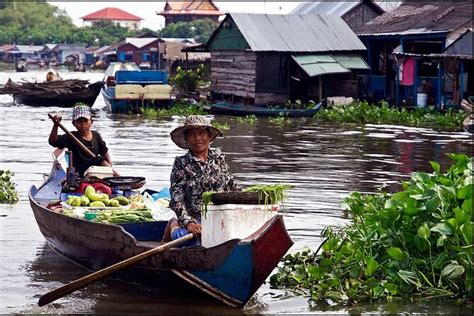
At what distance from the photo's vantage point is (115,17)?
5030 inches

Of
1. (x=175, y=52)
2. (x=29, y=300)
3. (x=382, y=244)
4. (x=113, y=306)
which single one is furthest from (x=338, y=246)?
(x=175, y=52)

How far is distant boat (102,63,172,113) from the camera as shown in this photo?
92.8ft

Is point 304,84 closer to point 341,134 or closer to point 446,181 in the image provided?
point 341,134

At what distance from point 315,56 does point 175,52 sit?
12.6 meters

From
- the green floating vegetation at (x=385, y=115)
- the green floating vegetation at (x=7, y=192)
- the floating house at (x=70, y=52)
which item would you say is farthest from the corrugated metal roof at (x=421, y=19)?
the floating house at (x=70, y=52)

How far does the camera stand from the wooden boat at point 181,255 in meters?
6.59

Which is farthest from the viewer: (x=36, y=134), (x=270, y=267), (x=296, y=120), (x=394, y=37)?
(x=394, y=37)

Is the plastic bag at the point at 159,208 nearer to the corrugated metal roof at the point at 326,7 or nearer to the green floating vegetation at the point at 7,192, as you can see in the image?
the green floating vegetation at the point at 7,192

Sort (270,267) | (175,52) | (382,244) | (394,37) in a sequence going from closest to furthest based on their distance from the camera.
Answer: (270,267) < (382,244) < (394,37) < (175,52)

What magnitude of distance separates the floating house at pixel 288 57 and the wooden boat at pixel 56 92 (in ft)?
14.3

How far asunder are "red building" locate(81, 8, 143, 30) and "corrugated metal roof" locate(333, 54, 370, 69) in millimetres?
98219

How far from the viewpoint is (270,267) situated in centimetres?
672

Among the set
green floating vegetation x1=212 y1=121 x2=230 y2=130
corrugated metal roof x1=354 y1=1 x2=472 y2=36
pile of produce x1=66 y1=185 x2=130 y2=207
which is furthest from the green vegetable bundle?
corrugated metal roof x1=354 y1=1 x2=472 y2=36

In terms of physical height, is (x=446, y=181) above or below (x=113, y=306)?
above
